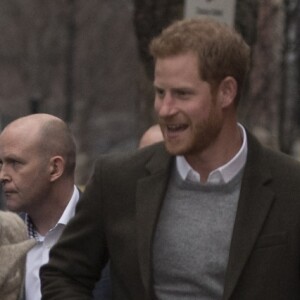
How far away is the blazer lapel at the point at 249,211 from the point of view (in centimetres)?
457

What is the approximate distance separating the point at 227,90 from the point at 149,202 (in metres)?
0.44

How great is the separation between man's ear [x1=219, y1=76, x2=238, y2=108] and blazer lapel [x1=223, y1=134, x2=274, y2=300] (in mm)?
178

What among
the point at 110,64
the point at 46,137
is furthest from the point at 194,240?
the point at 110,64

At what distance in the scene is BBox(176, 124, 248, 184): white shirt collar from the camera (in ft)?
15.5

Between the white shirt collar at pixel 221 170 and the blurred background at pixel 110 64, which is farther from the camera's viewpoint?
the blurred background at pixel 110 64

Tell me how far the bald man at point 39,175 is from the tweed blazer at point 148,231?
1285 millimetres

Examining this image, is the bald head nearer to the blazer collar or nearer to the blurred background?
the blazer collar

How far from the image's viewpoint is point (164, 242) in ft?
15.4

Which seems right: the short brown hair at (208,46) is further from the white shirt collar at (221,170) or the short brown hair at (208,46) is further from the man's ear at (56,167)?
the man's ear at (56,167)

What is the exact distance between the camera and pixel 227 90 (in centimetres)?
473

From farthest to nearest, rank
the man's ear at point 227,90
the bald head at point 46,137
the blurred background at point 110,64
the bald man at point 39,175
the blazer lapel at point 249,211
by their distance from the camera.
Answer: the blurred background at point 110,64 < the bald head at point 46,137 < the bald man at point 39,175 < the man's ear at point 227,90 < the blazer lapel at point 249,211

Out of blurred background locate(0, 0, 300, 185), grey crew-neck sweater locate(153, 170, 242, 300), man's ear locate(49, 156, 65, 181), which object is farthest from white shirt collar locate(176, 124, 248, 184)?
blurred background locate(0, 0, 300, 185)

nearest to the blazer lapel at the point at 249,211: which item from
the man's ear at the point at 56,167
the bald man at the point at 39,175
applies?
the bald man at the point at 39,175

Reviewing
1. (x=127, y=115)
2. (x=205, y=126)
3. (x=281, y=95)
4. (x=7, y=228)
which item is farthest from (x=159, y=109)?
(x=127, y=115)
